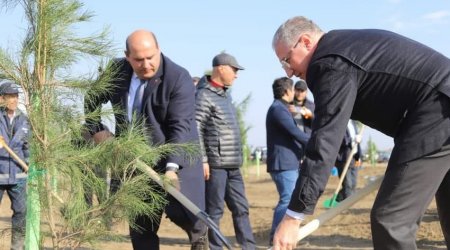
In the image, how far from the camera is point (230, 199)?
21.8 ft

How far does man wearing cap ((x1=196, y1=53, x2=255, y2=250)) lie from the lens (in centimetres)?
636

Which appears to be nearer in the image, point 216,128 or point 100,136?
point 100,136

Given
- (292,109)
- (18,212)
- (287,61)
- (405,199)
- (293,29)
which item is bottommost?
(18,212)

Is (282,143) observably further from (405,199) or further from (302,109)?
(405,199)

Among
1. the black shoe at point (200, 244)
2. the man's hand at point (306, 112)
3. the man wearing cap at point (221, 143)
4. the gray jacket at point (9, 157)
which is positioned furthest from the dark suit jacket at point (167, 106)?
the man's hand at point (306, 112)

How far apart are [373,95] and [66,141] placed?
1491 mm

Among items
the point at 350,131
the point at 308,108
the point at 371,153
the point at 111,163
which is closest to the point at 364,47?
the point at 111,163

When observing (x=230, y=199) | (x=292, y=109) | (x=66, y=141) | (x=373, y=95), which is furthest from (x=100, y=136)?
(x=292, y=109)

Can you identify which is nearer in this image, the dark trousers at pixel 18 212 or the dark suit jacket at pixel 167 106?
the dark trousers at pixel 18 212

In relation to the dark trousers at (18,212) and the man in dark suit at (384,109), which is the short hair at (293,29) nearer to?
the man in dark suit at (384,109)

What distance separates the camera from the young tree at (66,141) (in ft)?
12.0

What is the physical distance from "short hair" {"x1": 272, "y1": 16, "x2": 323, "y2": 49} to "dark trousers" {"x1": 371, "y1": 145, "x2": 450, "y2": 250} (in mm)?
749

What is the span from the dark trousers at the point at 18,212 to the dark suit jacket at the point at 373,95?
164 cm

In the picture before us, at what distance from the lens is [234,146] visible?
6504mm
